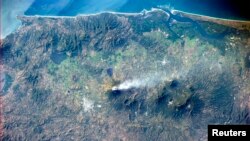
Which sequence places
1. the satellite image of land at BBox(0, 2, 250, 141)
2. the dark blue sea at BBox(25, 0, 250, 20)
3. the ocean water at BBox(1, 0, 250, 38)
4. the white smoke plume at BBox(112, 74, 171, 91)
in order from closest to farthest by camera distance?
the satellite image of land at BBox(0, 2, 250, 141) < the white smoke plume at BBox(112, 74, 171, 91) < the ocean water at BBox(1, 0, 250, 38) < the dark blue sea at BBox(25, 0, 250, 20)

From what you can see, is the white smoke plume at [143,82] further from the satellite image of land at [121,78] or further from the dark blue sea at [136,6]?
the dark blue sea at [136,6]

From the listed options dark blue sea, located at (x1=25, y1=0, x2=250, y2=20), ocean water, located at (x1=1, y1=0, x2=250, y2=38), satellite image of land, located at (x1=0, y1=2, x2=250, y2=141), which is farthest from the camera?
dark blue sea, located at (x1=25, y1=0, x2=250, y2=20)

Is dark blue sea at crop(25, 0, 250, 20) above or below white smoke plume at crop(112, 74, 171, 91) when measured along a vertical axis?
above

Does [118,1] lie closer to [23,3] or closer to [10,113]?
[23,3]

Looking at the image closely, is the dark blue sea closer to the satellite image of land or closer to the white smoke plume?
the satellite image of land

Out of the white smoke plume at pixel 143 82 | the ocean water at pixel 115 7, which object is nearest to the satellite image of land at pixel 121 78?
the white smoke plume at pixel 143 82

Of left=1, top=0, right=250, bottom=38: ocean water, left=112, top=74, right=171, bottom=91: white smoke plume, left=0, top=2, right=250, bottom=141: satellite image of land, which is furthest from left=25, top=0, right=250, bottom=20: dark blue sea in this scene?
left=112, top=74, right=171, bottom=91: white smoke plume

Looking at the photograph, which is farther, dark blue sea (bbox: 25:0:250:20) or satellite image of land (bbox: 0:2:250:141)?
dark blue sea (bbox: 25:0:250:20)

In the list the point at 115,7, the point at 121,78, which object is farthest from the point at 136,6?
the point at 121,78
